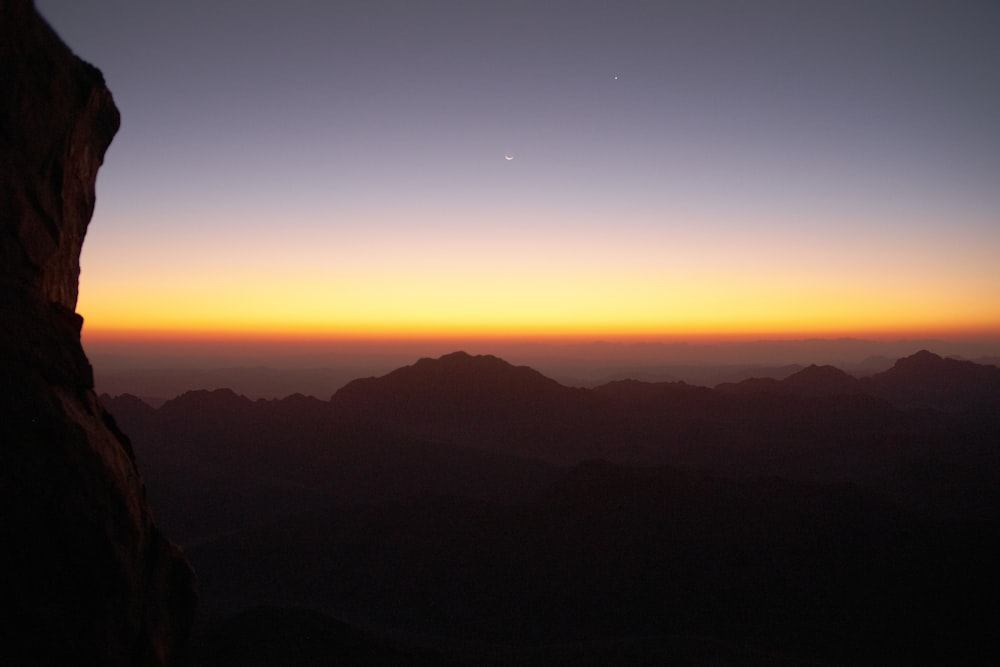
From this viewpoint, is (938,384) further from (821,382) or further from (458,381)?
(458,381)

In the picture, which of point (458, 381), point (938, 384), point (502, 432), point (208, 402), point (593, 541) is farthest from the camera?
point (938, 384)

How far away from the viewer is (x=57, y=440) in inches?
289

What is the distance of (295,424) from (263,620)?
217 ft

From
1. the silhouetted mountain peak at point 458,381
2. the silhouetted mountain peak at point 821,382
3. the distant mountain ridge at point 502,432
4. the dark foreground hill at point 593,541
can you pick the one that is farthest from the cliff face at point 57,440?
the silhouetted mountain peak at point 821,382

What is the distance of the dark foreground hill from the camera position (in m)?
26.9

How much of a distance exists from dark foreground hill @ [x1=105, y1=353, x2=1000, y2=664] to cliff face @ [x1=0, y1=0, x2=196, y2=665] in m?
15.9

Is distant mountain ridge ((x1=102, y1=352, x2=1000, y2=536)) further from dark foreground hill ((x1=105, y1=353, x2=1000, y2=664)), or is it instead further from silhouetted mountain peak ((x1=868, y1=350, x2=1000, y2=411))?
silhouetted mountain peak ((x1=868, y1=350, x2=1000, y2=411))

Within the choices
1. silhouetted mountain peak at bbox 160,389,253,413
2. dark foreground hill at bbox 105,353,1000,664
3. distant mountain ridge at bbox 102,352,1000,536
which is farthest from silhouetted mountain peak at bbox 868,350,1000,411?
silhouetted mountain peak at bbox 160,389,253,413

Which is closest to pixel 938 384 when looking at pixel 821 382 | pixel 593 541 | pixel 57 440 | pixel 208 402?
pixel 821 382

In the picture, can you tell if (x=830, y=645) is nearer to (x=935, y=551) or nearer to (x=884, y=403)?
(x=935, y=551)

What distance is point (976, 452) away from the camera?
69812mm

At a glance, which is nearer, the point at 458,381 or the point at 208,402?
the point at 208,402

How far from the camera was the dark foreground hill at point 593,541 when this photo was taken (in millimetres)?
26938

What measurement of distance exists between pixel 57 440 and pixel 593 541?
3496 centimetres
